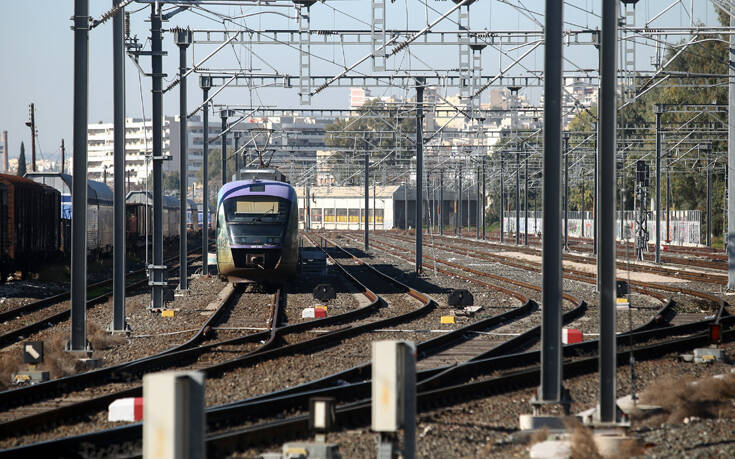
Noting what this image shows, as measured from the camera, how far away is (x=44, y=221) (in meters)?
35.4

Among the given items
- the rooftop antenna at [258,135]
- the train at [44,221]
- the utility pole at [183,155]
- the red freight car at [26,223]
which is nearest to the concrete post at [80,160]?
the train at [44,221]

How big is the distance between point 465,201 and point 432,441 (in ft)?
385

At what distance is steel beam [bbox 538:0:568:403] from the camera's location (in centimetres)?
1062

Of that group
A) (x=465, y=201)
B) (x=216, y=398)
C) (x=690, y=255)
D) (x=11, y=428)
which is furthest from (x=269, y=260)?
(x=465, y=201)

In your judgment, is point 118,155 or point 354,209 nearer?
point 118,155

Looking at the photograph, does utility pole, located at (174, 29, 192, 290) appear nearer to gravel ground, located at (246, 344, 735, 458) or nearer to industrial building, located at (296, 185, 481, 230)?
gravel ground, located at (246, 344, 735, 458)

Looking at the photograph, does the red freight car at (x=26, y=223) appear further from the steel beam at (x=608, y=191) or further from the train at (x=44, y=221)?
the steel beam at (x=608, y=191)

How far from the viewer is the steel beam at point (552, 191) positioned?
10.6 metres

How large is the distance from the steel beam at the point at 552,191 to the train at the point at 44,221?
16131mm

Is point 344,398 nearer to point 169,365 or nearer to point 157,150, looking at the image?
point 169,365

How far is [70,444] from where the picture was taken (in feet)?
26.8

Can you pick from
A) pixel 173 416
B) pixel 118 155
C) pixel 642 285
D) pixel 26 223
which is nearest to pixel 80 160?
pixel 118 155

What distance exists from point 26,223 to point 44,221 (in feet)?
10.8

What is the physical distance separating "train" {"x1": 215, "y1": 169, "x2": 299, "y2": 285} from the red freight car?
680 centimetres
